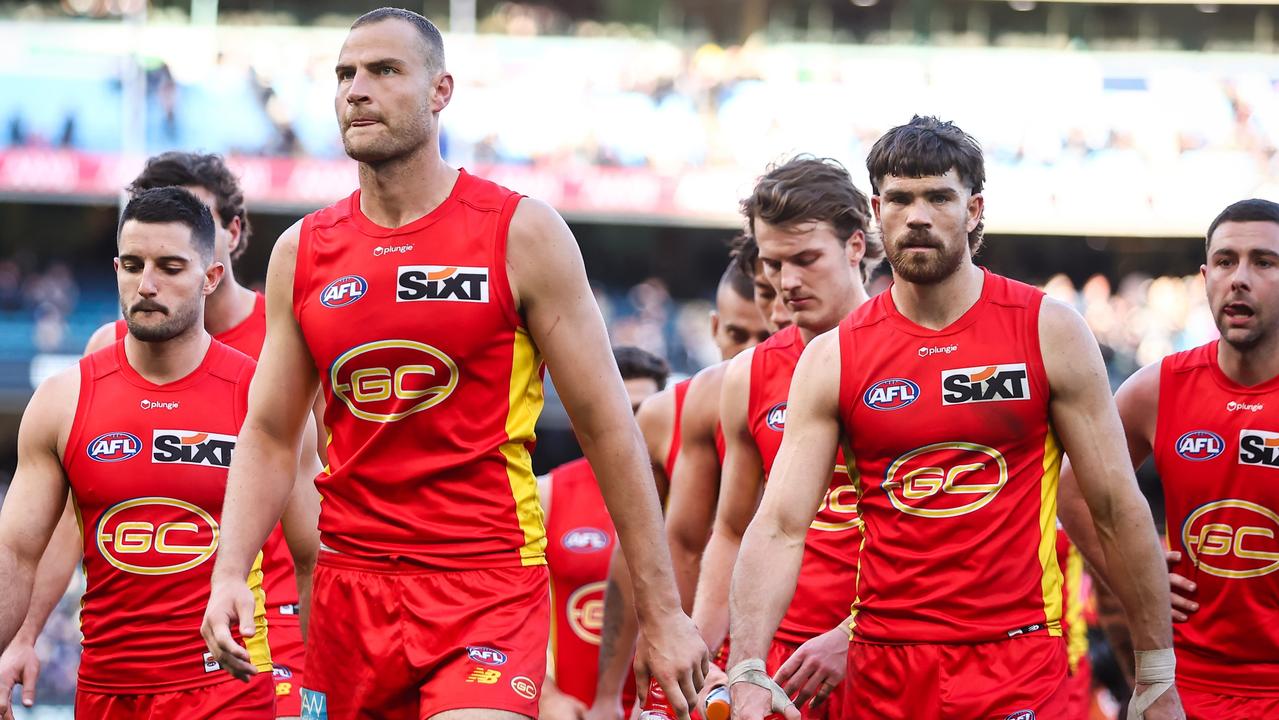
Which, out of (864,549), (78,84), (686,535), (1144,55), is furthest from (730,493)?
(1144,55)

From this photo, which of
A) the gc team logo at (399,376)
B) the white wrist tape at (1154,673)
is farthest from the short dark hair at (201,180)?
the white wrist tape at (1154,673)

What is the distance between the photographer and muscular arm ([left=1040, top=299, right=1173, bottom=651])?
4.83 m

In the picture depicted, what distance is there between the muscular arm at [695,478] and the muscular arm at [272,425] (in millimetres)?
2160

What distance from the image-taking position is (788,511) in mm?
5016

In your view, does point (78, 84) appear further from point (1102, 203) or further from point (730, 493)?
point (730, 493)

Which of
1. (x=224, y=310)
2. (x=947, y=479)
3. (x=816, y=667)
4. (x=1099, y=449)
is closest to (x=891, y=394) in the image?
(x=947, y=479)

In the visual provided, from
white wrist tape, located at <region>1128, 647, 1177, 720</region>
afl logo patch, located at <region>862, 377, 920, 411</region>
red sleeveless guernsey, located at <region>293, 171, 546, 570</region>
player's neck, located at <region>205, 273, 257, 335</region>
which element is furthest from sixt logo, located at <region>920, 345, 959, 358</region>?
player's neck, located at <region>205, 273, 257, 335</region>

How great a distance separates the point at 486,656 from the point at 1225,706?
3065 mm

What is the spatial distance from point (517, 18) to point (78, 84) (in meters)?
8.98

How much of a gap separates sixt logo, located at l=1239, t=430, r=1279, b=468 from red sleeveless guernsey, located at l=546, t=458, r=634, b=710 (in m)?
3.40

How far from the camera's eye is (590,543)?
8.60m

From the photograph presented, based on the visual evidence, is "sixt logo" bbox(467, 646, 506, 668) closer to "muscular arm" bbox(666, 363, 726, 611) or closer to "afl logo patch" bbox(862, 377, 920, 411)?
"afl logo patch" bbox(862, 377, 920, 411)

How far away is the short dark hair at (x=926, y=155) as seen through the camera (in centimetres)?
501

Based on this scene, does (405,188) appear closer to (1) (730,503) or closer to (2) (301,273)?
(2) (301,273)
